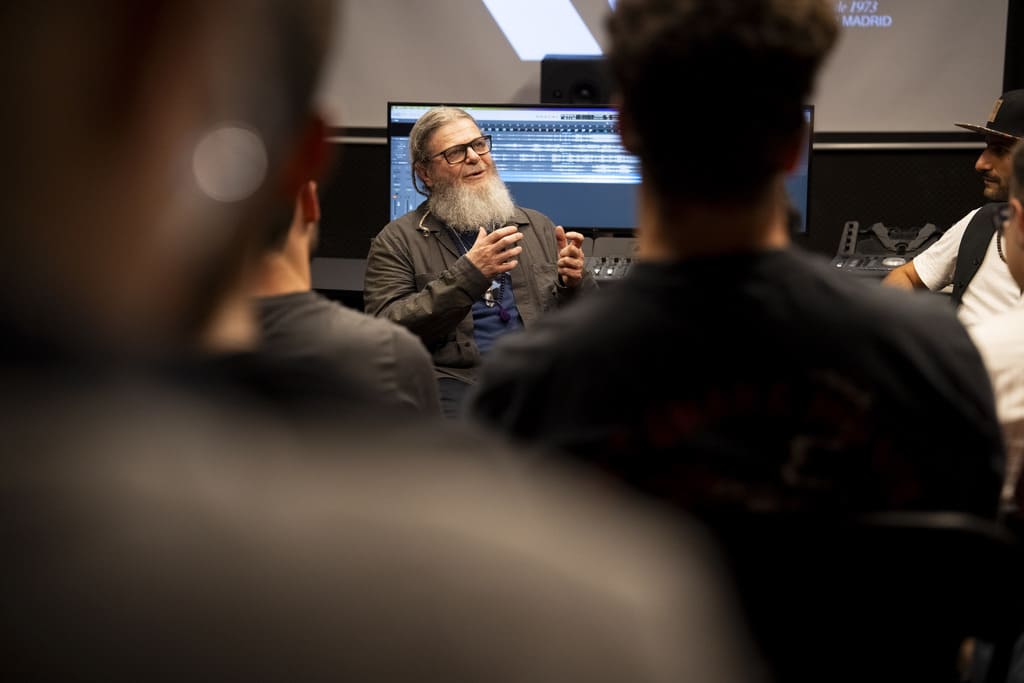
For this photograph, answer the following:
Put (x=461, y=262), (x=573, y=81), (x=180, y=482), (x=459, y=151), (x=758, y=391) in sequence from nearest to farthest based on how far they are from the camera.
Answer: (x=180, y=482)
(x=758, y=391)
(x=461, y=262)
(x=459, y=151)
(x=573, y=81)

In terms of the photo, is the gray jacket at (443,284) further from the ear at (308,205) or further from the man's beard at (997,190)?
the man's beard at (997,190)

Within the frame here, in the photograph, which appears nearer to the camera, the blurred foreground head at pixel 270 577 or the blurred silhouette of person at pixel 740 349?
the blurred foreground head at pixel 270 577

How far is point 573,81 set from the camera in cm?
423

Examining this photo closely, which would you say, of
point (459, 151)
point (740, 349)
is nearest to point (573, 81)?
point (459, 151)

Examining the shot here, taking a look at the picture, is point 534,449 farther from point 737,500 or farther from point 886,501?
point 886,501

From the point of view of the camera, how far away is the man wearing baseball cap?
3.04m

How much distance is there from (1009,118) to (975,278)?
74 cm

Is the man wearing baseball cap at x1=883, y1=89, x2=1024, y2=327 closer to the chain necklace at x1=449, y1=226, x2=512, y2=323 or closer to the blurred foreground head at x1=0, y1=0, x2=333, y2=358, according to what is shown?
the chain necklace at x1=449, y1=226, x2=512, y2=323

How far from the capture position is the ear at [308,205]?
59.2 inches

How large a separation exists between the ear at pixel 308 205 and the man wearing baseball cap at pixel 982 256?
7.09 feet

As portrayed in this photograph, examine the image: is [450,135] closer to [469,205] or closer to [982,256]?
[469,205]

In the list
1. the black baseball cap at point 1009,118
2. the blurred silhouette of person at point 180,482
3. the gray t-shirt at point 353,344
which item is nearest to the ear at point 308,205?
the gray t-shirt at point 353,344

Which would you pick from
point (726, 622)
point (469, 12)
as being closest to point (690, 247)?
point (726, 622)

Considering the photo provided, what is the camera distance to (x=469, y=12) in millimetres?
4801
